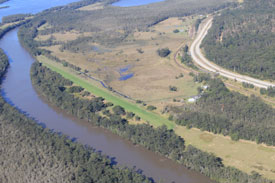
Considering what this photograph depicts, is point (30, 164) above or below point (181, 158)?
above

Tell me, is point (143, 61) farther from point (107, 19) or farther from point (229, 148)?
point (107, 19)

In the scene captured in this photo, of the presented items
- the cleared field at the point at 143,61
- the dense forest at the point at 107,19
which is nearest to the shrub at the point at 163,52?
the cleared field at the point at 143,61

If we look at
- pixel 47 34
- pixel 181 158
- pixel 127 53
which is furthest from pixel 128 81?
pixel 47 34

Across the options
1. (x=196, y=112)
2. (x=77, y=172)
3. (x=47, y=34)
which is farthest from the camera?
(x=47, y=34)

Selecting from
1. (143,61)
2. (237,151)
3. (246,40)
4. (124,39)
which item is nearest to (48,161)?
(237,151)

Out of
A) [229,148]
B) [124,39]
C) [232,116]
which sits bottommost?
[229,148]

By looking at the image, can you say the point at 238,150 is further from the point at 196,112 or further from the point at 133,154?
the point at 133,154

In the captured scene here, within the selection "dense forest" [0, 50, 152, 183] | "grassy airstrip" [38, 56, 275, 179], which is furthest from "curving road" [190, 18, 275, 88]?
"dense forest" [0, 50, 152, 183]

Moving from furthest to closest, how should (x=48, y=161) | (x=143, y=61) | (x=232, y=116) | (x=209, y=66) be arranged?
(x=143, y=61), (x=209, y=66), (x=232, y=116), (x=48, y=161)
